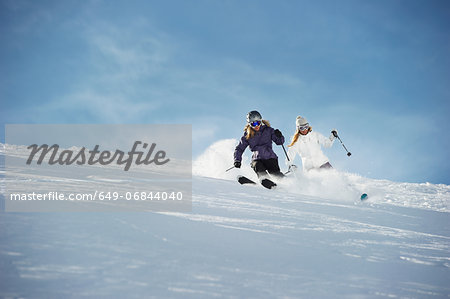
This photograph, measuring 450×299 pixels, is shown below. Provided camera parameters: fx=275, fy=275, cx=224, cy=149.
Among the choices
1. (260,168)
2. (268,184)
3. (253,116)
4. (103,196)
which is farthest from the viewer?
(260,168)

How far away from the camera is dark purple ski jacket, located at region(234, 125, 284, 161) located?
24.2 feet

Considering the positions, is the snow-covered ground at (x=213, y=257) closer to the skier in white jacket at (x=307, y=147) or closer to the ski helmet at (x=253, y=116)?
the ski helmet at (x=253, y=116)

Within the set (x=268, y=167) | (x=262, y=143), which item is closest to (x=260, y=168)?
(x=268, y=167)

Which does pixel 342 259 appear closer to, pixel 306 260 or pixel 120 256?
pixel 306 260

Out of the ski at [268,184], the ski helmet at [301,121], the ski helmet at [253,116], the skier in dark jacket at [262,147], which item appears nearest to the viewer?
the ski at [268,184]

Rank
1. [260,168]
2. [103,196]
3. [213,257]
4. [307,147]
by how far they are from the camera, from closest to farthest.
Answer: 1. [213,257]
2. [103,196]
3. [260,168]
4. [307,147]

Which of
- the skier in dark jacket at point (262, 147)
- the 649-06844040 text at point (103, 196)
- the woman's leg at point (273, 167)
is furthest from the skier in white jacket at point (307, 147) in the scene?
the 649-06844040 text at point (103, 196)

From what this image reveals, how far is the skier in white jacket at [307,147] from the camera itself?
7891mm

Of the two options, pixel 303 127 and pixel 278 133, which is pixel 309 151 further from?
pixel 278 133

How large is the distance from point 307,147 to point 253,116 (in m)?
1.96

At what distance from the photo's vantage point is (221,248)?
8.81ft

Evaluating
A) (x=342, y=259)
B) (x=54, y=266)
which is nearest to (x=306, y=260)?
(x=342, y=259)

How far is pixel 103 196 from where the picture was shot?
14.1 ft

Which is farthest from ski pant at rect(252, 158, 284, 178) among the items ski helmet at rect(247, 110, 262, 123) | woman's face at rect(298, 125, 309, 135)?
woman's face at rect(298, 125, 309, 135)
